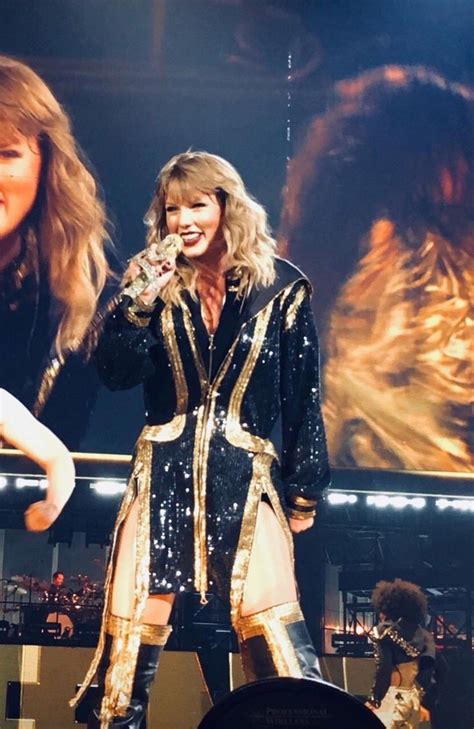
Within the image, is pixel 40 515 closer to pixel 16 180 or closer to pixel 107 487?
pixel 107 487

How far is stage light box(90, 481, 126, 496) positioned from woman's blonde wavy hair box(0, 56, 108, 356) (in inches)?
20.4

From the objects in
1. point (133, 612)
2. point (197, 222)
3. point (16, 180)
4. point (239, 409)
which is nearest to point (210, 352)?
point (239, 409)

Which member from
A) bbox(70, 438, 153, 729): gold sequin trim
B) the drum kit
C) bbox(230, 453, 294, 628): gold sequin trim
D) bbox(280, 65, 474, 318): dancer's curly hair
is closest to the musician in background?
the drum kit

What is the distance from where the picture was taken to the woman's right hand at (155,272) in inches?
119

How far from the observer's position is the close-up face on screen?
3.42m

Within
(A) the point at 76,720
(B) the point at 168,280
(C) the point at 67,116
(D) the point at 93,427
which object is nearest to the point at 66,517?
(D) the point at 93,427

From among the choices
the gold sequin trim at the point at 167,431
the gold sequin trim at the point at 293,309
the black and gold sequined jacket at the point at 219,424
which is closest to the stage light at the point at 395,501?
the black and gold sequined jacket at the point at 219,424

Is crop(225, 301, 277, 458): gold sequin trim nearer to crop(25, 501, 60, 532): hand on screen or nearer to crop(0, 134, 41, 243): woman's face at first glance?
crop(25, 501, 60, 532): hand on screen

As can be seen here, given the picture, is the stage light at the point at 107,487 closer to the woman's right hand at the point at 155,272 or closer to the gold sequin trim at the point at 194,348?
the gold sequin trim at the point at 194,348

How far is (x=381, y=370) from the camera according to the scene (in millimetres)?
4109

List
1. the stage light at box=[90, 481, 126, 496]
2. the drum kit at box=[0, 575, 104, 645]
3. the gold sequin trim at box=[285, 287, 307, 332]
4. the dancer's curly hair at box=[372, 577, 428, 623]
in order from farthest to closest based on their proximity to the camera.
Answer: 1. the dancer's curly hair at box=[372, 577, 428, 623]
2. the stage light at box=[90, 481, 126, 496]
3. the drum kit at box=[0, 575, 104, 645]
4. the gold sequin trim at box=[285, 287, 307, 332]

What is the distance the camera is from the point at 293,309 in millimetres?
3326

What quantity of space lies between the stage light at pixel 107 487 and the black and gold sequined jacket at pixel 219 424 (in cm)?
61

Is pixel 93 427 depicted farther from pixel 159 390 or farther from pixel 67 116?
pixel 67 116
